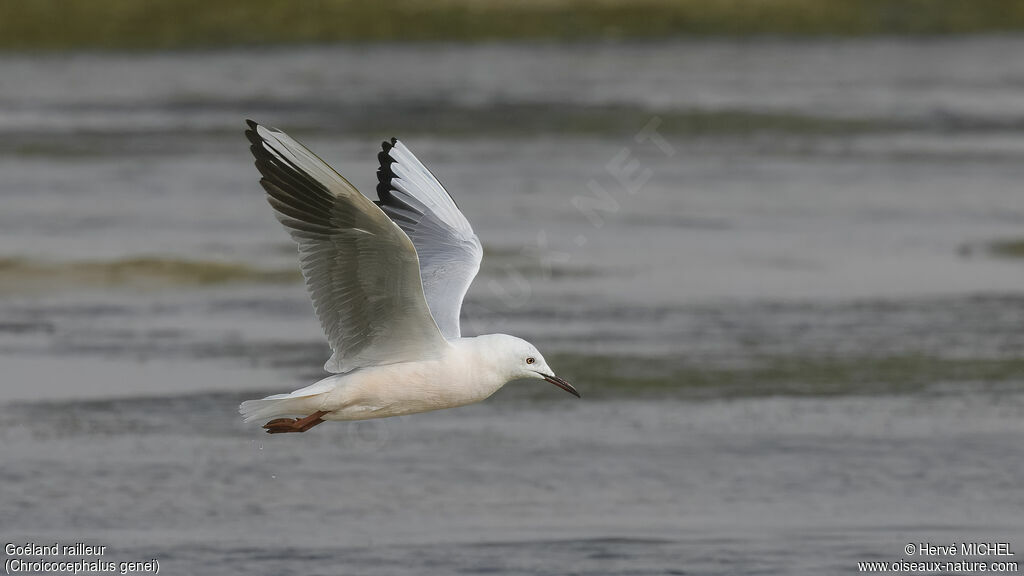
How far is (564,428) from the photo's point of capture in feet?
37.1

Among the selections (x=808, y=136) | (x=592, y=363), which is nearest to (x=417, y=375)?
(x=592, y=363)

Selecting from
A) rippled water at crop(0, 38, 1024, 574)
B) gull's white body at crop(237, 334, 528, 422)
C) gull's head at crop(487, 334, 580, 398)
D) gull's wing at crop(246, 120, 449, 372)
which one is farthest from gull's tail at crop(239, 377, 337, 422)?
rippled water at crop(0, 38, 1024, 574)

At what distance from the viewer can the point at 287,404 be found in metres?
7.89

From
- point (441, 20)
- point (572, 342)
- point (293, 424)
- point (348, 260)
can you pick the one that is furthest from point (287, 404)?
point (441, 20)

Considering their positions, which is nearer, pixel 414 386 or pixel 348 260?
pixel 348 260

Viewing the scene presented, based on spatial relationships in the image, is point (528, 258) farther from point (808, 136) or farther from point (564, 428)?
point (808, 136)

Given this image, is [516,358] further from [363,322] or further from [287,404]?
[287,404]

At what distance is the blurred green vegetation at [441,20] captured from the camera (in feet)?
114

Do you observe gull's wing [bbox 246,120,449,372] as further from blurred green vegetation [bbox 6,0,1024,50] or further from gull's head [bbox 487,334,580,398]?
blurred green vegetation [bbox 6,0,1024,50]

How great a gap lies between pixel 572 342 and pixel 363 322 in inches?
219

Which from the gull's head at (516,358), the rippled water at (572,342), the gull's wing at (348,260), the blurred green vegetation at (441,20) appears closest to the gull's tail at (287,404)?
the gull's wing at (348,260)

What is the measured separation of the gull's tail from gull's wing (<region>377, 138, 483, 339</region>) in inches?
46.6

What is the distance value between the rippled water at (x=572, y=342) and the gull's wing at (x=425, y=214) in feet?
4.42

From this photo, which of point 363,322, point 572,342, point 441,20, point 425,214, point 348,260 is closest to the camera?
point 348,260
